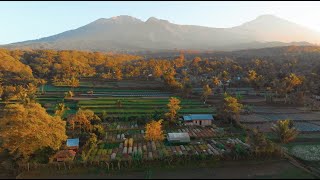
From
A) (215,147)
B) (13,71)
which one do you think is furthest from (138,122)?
(13,71)

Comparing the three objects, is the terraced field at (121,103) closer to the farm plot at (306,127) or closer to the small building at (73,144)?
the farm plot at (306,127)

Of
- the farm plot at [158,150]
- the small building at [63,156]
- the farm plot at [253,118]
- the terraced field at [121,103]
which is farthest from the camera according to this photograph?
the terraced field at [121,103]

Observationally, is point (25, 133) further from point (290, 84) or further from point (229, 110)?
point (290, 84)

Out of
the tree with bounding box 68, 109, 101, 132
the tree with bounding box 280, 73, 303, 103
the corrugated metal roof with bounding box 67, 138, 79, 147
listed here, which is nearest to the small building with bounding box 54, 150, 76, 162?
the corrugated metal roof with bounding box 67, 138, 79, 147

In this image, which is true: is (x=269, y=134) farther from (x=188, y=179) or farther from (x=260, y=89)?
(x=260, y=89)

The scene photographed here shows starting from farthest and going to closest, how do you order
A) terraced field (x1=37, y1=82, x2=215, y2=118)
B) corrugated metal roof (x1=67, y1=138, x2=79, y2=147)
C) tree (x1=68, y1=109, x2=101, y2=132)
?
terraced field (x1=37, y1=82, x2=215, y2=118)
tree (x1=68, y1=109, x2=101, y2=132)
corrugated metal roof (x1=67, y1=138, x2=79, y2=147)

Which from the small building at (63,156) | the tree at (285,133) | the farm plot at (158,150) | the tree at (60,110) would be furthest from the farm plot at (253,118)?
the small building at (63,156)

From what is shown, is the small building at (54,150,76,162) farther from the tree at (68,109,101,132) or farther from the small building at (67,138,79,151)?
the tree at (68,109,101,132)
